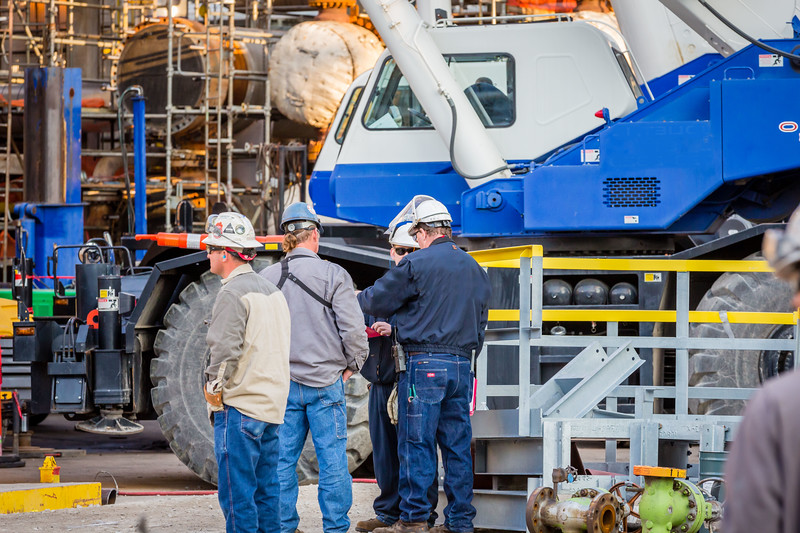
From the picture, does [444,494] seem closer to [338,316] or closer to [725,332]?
[338,316]

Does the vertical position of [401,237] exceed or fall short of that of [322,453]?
it exceeds it

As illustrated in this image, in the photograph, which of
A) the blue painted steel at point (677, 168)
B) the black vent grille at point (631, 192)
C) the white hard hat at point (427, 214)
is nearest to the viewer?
the white hard hat at point (427, 214)

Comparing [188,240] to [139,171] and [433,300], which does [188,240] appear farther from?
[139,171]

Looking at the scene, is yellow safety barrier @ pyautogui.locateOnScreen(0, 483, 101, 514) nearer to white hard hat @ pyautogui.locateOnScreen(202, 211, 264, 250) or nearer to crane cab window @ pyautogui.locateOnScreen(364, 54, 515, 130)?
white hard hat @ pyautogui.locateOnScreen(202, 211, 264, 250)

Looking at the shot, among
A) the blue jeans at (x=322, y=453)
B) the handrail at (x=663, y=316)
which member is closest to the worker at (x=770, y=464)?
the blue jeans at (x=322, y=453)

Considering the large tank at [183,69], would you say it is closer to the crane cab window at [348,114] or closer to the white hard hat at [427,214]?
the crane cab window at [348,114]

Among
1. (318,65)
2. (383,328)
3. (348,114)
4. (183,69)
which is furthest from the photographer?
(183,69)

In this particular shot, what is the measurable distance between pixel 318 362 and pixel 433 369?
0.62 m

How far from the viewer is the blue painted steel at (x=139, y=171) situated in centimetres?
1459

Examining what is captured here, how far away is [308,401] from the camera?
20.9ft

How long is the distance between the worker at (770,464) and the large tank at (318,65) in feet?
44.5

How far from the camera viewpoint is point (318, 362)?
21.0 ft

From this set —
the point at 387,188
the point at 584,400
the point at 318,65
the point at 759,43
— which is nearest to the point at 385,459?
the point at 584,400

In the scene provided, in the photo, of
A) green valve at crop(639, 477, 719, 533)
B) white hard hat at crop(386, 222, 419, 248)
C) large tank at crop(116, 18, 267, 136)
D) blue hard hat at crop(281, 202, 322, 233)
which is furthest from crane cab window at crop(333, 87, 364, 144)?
large tank at crop(116, 18, 267, 136)
